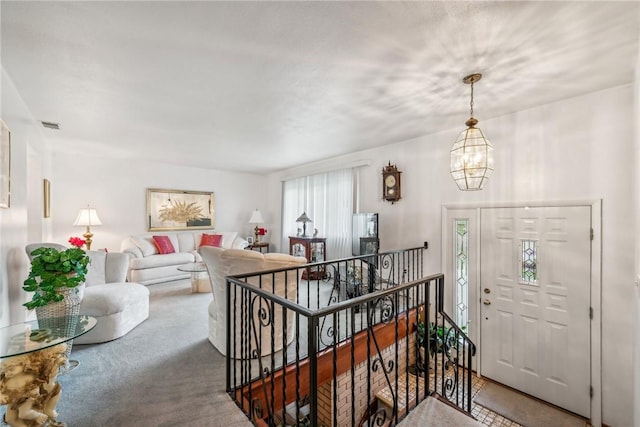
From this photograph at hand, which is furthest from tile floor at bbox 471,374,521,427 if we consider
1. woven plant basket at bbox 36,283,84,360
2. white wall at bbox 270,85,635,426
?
woven plant basket at bbox 36,283,84,360

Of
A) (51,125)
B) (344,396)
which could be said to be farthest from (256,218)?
(344,396)

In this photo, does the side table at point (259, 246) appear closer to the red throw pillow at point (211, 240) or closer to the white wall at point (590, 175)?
the red throw pillow at point (211, 240)

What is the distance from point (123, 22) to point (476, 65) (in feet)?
7.99

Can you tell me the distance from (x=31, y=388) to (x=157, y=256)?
403 centimetres

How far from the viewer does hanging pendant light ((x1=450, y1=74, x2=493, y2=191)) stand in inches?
87.2

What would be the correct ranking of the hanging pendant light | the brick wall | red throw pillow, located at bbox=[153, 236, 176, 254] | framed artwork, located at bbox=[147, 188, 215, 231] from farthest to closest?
1. framed artwork, located at bbox=[147, 188, 215, 231]
2. red throw pillow, located at bbox=[153, 236, 176, 254]
3. the brick wall
4. the hanging pendant light

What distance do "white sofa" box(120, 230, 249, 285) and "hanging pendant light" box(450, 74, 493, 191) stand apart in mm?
5071

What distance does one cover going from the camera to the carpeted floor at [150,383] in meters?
1.75

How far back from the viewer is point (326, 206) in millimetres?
5598

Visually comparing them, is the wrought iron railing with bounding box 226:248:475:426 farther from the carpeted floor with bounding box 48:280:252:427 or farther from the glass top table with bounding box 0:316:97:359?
the glass top table with bounding box 0:316:97:359

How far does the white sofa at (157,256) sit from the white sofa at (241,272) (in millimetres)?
3086

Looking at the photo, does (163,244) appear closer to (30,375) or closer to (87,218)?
(87,218)

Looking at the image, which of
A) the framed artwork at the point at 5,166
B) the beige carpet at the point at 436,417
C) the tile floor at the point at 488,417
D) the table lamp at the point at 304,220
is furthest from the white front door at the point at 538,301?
the framed artwork at the point at 5,166

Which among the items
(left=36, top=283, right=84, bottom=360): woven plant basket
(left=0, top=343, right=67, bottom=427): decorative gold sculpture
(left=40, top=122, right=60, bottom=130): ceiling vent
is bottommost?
(left=0, top=343, right=67, bottom=427): decorative gold sculpture
